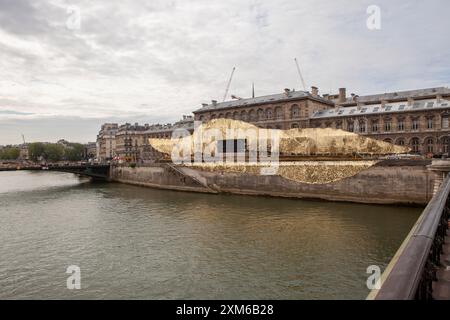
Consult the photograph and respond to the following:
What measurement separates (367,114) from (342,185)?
23.4 meters

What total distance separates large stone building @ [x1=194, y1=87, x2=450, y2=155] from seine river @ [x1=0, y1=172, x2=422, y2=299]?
2433 cm

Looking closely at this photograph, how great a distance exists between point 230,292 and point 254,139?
38272 millimetres

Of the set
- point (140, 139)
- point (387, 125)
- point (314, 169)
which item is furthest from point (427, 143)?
point (140, 139)

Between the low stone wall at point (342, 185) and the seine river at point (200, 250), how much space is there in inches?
82.0

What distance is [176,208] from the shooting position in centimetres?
3250

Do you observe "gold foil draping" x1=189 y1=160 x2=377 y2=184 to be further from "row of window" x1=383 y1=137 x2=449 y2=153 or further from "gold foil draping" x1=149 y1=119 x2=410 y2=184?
"row of window" x1=383 y1=137 x2=449 y2=153

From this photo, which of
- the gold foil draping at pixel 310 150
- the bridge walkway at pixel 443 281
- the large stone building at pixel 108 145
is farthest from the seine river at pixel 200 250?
the large stone building at pixel 108 145

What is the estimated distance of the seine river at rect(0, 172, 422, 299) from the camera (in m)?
13.4

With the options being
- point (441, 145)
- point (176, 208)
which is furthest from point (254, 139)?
point (441, 145)

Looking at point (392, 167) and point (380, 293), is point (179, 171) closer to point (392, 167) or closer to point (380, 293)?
point (392, 167)

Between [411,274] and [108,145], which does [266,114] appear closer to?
[411,274]

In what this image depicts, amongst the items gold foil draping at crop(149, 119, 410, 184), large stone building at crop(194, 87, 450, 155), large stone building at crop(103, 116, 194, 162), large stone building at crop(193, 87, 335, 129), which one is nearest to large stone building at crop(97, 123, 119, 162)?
large stone building at crop(103, 116, 194, 162)

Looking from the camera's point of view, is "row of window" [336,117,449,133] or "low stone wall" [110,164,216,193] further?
"row of window" [336,117,449,133]

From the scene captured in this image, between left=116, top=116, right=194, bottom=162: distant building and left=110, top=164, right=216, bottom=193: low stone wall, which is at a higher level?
left=116, top=116, right=194, bottom=162: distant building
